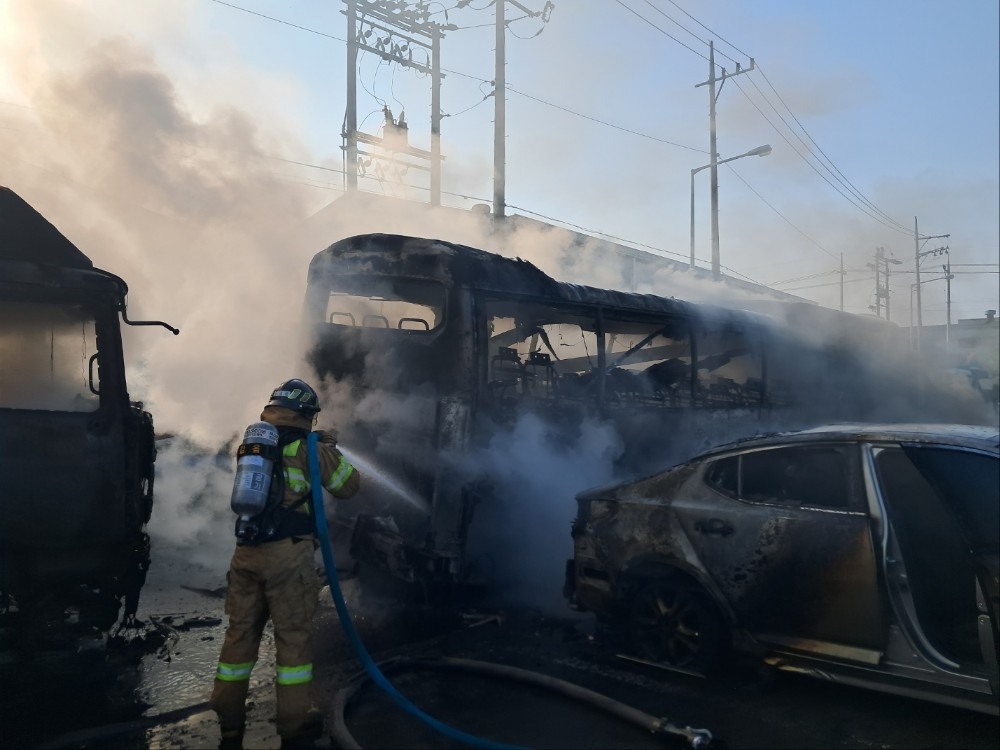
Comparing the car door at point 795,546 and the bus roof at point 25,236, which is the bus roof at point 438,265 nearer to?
the bus roof at point 25,236

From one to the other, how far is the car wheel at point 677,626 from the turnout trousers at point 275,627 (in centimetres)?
208

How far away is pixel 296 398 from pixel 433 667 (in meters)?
1.90

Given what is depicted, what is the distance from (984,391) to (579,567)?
2068 cm

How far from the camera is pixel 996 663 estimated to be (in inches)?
134

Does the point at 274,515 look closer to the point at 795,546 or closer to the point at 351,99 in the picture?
the point at 795,546

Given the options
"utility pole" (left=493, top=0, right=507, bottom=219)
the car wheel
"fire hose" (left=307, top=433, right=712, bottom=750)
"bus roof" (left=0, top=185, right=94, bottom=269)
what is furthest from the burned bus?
"utility pole" (left=493, top=0, right=507, bottom=219)

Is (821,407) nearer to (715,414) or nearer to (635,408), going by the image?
(715,414)

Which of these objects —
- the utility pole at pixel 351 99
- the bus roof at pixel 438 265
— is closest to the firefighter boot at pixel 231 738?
the bus roof at pixel 438 265

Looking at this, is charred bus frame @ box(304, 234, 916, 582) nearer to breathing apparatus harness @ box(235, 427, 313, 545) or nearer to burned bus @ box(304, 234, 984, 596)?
burned bus @ box(304, 234, 984, 596)

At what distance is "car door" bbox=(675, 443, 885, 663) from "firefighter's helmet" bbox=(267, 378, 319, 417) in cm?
233

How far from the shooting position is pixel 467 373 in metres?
5.97

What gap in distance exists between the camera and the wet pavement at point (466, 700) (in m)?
3.77

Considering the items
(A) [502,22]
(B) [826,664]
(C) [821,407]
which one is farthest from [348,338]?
(A) [502,22]

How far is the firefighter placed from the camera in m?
3.70
